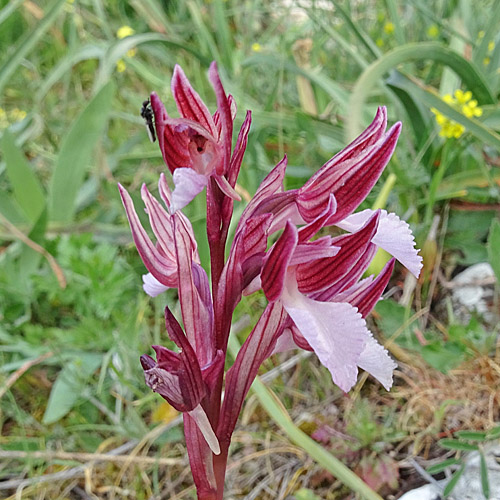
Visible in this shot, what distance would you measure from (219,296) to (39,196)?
109cm

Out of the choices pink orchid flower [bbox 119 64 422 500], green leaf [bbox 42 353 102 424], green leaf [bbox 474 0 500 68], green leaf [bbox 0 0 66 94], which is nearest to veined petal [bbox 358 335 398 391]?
pink orchid flower [bbox 119 64 422 500]

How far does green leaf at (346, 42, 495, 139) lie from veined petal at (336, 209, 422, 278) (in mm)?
553

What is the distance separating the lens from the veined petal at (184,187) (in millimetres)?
543

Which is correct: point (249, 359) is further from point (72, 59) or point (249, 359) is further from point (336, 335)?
point (72, 59)

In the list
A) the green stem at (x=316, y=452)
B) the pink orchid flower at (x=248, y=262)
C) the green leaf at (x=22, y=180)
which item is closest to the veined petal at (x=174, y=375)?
the pink orchid flower at (x=248, y=262)

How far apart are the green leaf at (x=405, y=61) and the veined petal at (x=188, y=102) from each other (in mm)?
621

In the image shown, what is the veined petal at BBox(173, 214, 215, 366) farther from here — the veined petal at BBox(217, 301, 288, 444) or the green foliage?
the green foliage

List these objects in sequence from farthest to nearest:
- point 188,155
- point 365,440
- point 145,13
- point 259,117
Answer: point 145,13
point 259,117
point 365,440
point 188,155

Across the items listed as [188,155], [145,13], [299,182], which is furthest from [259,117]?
[188,155]

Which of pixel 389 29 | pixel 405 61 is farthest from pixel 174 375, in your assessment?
pixel 389 29

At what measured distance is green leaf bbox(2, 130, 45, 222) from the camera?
153 centimetres

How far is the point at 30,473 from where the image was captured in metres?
1.11

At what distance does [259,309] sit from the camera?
→ 1.38m

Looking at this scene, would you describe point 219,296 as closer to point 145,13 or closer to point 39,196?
point 39,196
